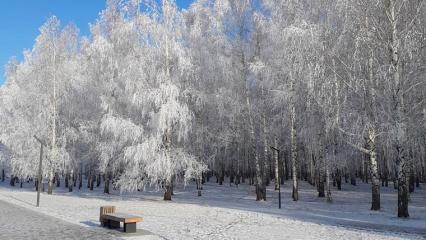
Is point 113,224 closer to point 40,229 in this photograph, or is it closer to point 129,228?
point 129,228

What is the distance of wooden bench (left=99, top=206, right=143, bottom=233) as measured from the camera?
12019mm

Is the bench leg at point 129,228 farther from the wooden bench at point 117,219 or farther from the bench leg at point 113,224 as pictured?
the bench leg at point 113,224

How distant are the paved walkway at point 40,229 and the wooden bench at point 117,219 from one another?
2.06 ft

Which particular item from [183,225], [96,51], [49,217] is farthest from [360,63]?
[96,51]

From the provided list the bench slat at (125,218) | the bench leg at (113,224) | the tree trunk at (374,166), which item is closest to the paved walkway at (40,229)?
the bench slat at (125,218)

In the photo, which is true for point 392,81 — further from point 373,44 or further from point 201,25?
point 201,25

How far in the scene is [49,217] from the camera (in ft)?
52.5

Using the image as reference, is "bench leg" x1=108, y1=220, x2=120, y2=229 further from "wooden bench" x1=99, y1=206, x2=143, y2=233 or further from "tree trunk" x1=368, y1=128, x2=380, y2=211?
"tree trunk" x1=368, y1=128, x2=380, y2=211

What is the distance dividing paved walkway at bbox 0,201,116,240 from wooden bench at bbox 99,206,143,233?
629mm

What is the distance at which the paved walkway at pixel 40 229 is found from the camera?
11.2 meters

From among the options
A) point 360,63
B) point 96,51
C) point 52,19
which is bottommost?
point 360,63

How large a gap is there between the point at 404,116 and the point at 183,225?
32.0 feet

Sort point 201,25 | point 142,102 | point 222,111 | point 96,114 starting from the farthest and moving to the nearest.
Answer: point 96,114 < point 201,25 < point 222,111 < point 142,102

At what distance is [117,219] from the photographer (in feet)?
40.3
